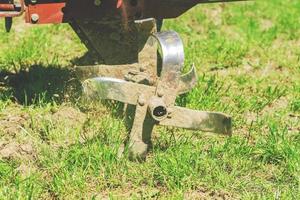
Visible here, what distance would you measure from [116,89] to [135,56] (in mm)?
734

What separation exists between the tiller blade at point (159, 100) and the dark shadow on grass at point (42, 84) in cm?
86

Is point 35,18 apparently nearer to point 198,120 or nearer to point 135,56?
point 135,56

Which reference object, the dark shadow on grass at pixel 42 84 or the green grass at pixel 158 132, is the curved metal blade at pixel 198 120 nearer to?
the green grass at pixel 158 132

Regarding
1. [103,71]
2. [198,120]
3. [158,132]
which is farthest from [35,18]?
[198,120]

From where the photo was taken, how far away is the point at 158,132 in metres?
4.04

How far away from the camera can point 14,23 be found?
19.6 ft

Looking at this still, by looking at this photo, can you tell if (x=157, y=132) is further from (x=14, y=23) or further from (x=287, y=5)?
(x=287, y=5)

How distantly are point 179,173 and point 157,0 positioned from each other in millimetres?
1282

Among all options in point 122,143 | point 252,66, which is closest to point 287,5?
point 252,66

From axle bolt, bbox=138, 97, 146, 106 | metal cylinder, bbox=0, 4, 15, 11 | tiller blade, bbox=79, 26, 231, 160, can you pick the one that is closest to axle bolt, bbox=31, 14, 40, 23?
metal cylinder, bbox=0, 4, 15, 11

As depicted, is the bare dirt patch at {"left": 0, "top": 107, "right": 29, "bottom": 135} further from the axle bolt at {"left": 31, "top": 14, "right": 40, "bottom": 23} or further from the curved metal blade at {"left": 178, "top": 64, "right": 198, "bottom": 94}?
the curved metal blade at {"left": 178, "top": 64, "right": 198, "bottom": 94}

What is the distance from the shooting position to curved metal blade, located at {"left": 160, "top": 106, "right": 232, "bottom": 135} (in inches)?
140

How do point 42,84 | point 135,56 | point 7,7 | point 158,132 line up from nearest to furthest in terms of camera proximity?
point 7,7, point 158,132, point 135,56, point 42,84

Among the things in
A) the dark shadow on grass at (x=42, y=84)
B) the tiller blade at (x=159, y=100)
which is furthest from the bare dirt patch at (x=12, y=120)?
the tiller blade at (x=159, y=100)
